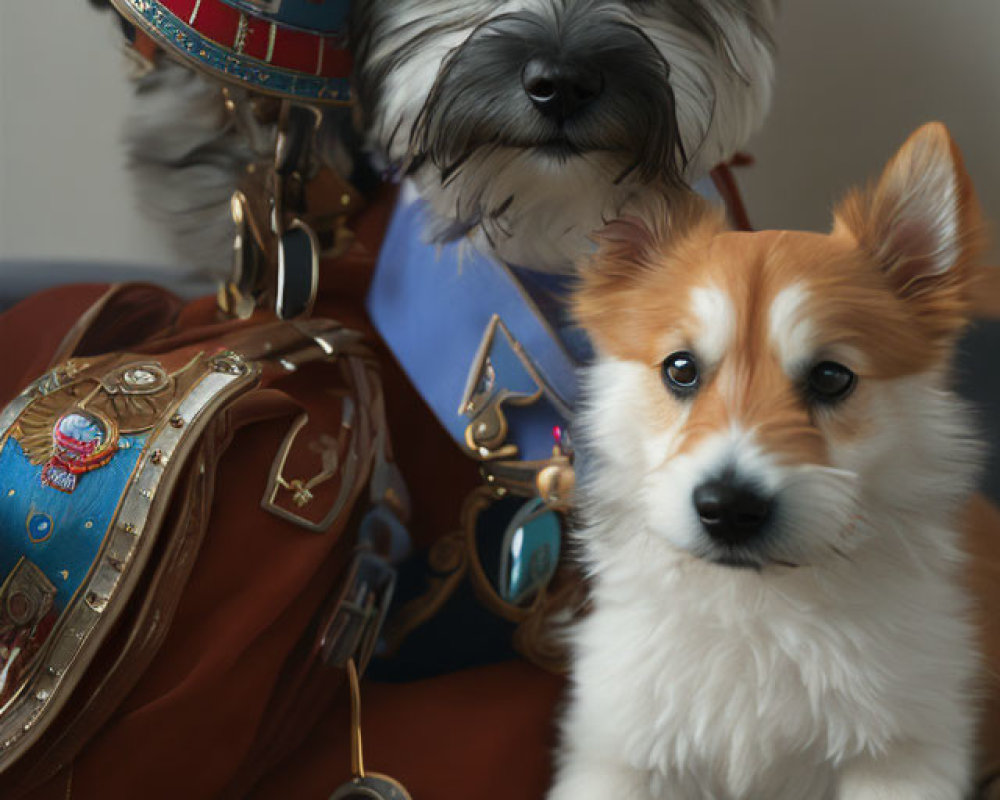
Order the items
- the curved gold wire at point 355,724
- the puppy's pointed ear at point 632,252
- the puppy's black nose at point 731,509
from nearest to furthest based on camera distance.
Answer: the puppy's black nose at point 731,509 → the puppy's pointed ear at point 632,252 → the curved gold wire at point 355,724

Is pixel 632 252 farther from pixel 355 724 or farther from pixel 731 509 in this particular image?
pixel 355 724

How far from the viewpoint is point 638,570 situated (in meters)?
0.62

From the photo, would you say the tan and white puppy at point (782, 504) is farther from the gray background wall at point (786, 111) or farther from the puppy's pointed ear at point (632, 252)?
the gray background wall at point (786, 111)

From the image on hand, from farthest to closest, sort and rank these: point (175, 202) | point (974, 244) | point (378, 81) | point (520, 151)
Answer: point (175, 202), point (378, 81), point (520, 151), point (974, 244)

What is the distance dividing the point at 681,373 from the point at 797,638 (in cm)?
15

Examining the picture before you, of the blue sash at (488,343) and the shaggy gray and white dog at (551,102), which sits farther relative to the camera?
the blue sash at (488,343)

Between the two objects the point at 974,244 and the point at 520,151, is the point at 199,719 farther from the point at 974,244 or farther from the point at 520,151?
the point at 974,244

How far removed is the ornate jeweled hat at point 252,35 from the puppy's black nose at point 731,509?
449mm

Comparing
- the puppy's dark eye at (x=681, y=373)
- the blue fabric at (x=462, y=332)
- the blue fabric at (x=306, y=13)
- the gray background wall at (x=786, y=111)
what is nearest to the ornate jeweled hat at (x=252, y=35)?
the blue fabric at (x=306, y=13)

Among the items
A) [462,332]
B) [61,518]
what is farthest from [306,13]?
[61,518]

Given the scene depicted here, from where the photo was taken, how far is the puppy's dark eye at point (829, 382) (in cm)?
54

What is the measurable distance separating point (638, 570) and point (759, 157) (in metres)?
0.55

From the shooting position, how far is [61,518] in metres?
0.67

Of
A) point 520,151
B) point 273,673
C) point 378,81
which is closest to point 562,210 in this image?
point 520,151
